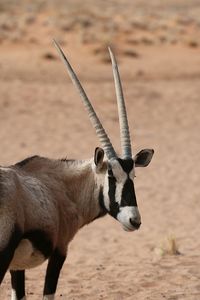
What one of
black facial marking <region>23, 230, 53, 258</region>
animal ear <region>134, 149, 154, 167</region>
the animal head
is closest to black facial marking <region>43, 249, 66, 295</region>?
black facial marking <region>23, 230, 53, 258</region>

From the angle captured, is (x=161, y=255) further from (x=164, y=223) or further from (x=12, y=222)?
(x=12, y=222)

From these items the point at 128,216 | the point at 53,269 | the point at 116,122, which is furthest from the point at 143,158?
the point at 116,122

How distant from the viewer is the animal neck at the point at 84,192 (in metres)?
5.83

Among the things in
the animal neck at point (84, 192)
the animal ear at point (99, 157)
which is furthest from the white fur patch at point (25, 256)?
the animal ear at point (99, 157)

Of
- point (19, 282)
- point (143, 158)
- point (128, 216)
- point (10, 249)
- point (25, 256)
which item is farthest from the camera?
point (19, 282)

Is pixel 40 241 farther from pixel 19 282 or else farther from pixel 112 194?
pixel 19 282

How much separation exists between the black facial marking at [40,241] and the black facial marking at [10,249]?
0.14m

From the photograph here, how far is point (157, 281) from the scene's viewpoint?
7730mm

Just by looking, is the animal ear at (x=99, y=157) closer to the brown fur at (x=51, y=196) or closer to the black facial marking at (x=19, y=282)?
the brown fur at (x=51, y=196)

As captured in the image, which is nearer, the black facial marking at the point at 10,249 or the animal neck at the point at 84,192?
the black facial marking at the point at 10,249

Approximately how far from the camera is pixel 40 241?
17.1 feet

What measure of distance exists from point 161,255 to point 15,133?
8.02 m

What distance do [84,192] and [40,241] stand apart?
756 mm

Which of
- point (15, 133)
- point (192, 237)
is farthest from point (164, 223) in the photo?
point (15, 133)
